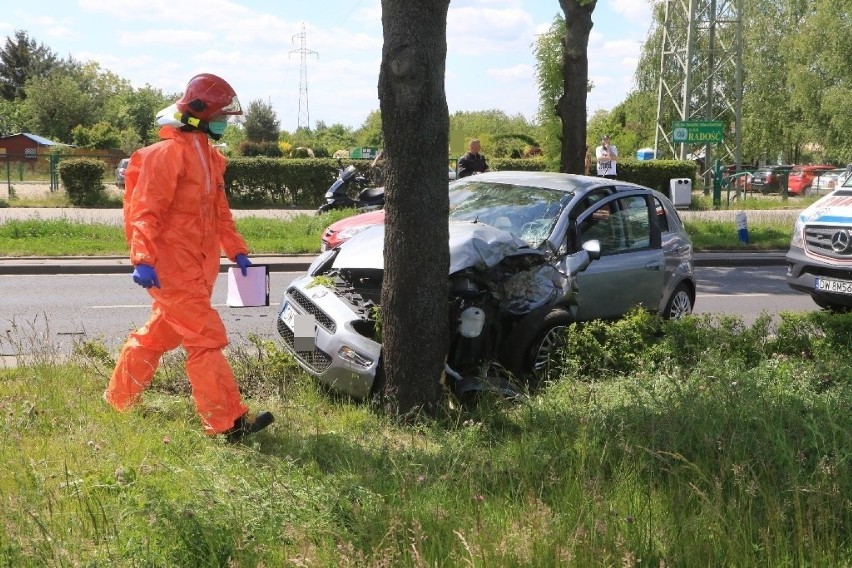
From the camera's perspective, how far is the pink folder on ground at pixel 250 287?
606 cm

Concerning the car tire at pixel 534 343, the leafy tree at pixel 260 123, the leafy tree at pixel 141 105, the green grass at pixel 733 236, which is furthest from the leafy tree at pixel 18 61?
the car tire at pixel 534 343

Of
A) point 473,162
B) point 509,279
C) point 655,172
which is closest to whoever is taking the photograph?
point 509,279

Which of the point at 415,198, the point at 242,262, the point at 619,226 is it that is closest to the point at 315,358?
the point at 242,262

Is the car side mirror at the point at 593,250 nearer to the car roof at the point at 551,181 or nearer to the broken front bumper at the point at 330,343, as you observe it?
the car roof at the point at 551,181

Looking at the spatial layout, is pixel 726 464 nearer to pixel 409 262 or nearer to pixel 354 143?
pixel 409 262

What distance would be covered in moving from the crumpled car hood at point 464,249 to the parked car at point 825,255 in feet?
18.1

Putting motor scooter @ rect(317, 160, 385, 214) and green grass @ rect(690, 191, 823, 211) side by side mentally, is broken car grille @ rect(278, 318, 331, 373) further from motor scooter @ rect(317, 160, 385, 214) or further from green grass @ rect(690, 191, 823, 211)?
green grass @ rect(690, 191, 823, 211)

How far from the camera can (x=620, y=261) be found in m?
8.32

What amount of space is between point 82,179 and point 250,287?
736 inches

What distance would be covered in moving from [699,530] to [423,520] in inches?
42.8

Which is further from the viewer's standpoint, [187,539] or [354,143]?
[354,143]

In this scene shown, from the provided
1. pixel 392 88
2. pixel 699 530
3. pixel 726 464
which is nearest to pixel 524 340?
pixel 392 88

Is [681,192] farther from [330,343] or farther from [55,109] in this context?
[55,109]

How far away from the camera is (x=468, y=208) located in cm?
852
